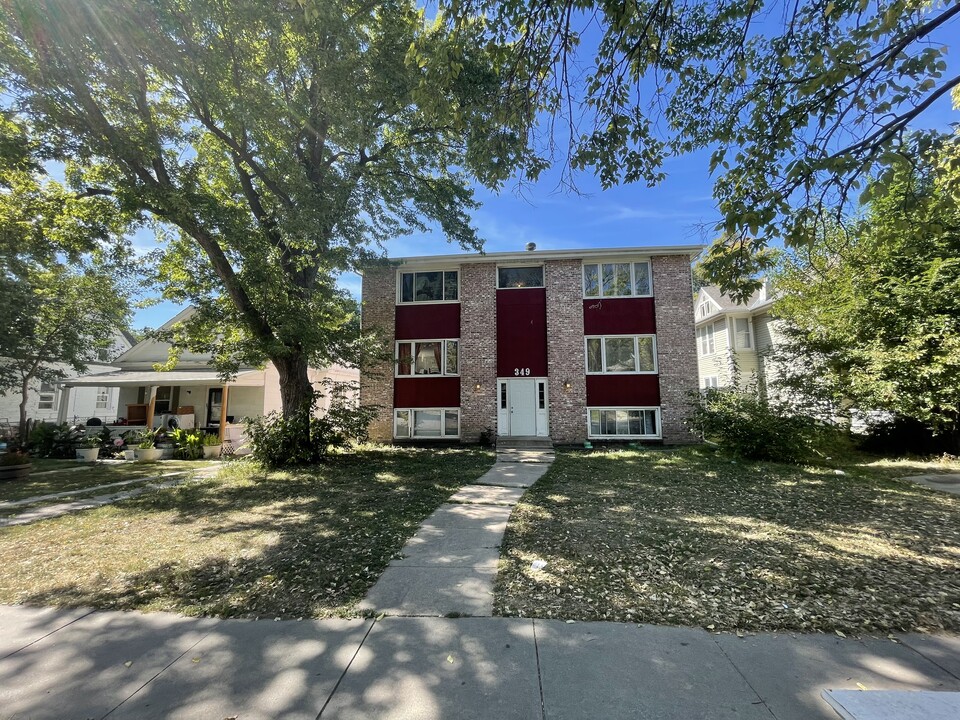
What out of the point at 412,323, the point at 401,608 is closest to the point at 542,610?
the point at 401,608

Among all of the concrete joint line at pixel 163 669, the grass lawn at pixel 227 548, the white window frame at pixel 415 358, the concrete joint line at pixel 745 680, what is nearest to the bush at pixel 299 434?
the grass lawn at pixel 227 548

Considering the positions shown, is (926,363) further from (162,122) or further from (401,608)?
(162,122)

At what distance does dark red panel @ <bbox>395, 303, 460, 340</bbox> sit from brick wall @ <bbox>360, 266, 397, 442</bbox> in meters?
0.38

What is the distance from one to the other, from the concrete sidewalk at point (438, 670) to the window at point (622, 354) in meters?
13.1

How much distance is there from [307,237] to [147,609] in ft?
23.5

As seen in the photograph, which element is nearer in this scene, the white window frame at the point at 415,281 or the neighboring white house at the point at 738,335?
the white window frame at the point at 415,281

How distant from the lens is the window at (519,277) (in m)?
16.7

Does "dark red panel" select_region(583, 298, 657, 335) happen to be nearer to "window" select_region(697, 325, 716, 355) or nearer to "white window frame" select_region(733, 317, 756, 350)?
"white window frame" select_region(733, 317, 756, 350)

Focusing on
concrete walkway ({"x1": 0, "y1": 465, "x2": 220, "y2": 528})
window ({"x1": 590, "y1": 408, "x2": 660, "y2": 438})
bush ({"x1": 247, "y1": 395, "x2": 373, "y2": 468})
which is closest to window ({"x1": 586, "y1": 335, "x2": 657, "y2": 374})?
window ({"x1": 590, "y1": 408, "x2": 660, "y2": 438})

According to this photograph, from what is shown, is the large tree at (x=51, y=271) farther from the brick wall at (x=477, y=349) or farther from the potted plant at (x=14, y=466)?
the brick wall at (x=477, y=349)

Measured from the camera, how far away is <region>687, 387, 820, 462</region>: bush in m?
11.1

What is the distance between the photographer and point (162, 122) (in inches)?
416

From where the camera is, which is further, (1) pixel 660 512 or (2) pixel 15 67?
(2) pixel 15 67

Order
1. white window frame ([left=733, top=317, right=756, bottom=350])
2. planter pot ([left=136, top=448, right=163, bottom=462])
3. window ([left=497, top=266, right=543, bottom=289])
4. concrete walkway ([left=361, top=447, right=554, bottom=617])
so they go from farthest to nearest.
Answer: white window frame ([left=733, top=317, right=756, bottom=350]) < window ([left=497, top=266, right=543, bottom=289]) < planter pot ([left=136, top=448, right=163, bottom=462]) < concrete walkway ([left=361, top=447, right=554, bottom=617])
